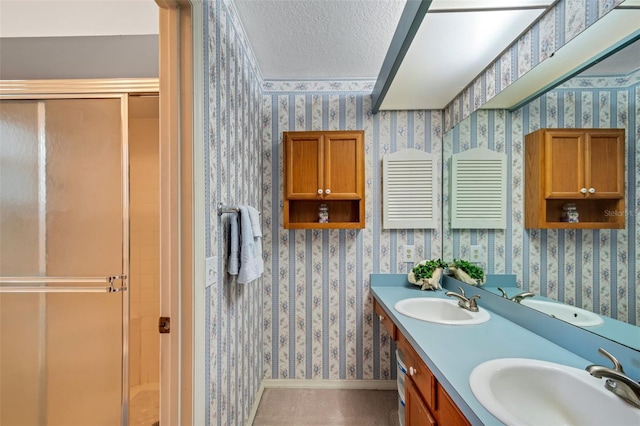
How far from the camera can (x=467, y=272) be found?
73.3 inches

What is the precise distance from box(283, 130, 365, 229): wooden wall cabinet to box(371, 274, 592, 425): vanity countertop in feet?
2.98

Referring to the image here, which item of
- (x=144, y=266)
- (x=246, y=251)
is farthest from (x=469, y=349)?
(x=144, y=266)

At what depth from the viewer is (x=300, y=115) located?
2.20 meters

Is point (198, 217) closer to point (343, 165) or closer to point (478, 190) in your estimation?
point (343, 165)

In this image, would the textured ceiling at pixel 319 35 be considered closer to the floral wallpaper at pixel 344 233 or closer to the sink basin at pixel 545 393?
the floral wallpaper at pixel 344 233

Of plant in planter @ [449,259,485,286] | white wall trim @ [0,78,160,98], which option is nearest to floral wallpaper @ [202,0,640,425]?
plant in planter @ [449,259,485,286]

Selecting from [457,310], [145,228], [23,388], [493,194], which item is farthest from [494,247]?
[23,388]

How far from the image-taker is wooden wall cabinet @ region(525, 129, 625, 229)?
92 centimetres

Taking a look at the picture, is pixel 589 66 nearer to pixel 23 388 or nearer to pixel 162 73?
pixel 162 73

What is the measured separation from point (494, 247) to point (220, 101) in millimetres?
1749

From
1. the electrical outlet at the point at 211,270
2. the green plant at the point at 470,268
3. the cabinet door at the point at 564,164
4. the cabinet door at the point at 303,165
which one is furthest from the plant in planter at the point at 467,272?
the electrical outlet at the point at 211,270

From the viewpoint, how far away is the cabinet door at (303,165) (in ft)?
6.56

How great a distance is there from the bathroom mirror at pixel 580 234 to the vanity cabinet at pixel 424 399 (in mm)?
589

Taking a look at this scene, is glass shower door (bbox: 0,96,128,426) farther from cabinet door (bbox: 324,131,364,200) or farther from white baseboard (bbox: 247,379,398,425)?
cabinet door (bbox: 324,131,364,200)
